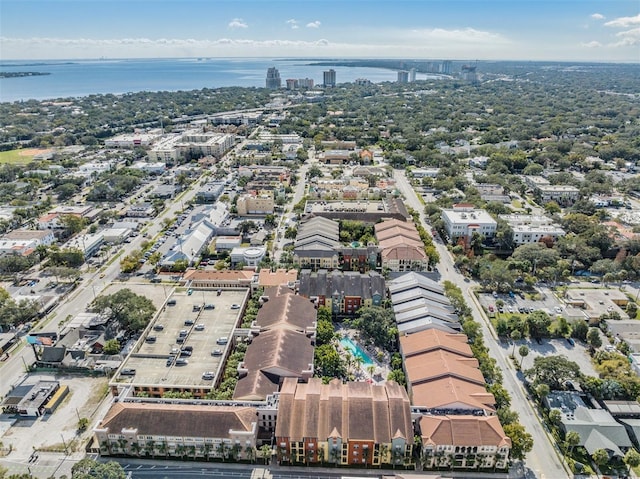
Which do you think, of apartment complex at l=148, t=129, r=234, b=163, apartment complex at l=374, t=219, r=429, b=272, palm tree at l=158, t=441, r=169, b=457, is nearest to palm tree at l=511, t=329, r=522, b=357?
apartment complex at l=374, t=219, r=429, b=272

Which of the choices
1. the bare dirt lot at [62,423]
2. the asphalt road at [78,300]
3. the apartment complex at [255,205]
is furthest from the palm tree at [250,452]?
the apartment complex at [255,205]

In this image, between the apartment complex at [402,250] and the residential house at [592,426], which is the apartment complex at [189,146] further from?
the residential house at [592,426]

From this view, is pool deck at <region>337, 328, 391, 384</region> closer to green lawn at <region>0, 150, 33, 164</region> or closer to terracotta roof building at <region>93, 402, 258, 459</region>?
terracotta roof building at <region>93, 402, 258, 459</region>

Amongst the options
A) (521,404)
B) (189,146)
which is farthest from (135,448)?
(189,146)

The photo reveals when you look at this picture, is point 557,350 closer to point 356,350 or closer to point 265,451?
point 356,350

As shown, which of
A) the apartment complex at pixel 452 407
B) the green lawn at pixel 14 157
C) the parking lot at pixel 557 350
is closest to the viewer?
the apartment complex at pixel 452 407
